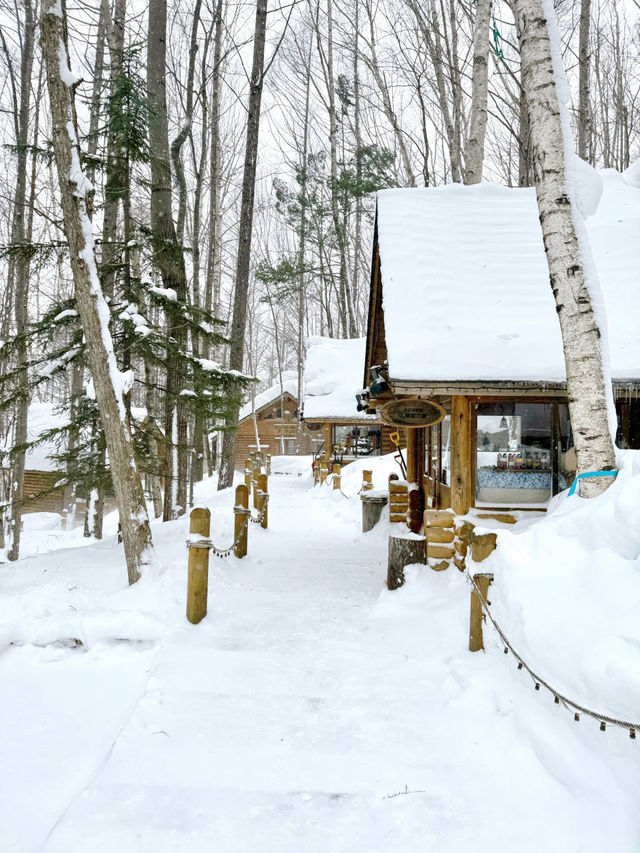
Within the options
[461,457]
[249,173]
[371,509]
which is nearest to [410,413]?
[461,457]

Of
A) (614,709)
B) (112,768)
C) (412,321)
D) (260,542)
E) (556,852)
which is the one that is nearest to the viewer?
(556,852)

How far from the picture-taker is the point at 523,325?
22.4ft

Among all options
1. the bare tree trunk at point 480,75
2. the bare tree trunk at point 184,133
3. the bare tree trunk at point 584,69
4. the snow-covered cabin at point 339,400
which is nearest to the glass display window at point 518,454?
the bare tree trunk at point 480,75

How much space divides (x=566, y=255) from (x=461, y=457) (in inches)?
121

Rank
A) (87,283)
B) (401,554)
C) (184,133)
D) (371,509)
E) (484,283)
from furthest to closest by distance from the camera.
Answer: (184,133) < (371,509) < (484,283) < (401,554) < (87,283)

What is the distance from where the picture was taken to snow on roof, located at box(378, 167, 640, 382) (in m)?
6.20

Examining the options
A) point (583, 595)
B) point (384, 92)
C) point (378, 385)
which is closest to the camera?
point (583, 595)

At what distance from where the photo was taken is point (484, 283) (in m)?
7.66

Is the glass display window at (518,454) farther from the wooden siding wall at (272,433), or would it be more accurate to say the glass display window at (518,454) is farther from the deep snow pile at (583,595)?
the wooden siding wall at (272,433)

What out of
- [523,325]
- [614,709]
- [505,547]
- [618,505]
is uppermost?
[523,325]

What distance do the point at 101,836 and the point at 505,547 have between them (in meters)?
3.16

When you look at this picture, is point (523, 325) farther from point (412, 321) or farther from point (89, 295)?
point (89, 295)

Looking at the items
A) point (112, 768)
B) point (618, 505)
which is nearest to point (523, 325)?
point (618, 505)

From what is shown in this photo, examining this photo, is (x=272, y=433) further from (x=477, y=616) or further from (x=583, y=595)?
(x=583, y=595)
